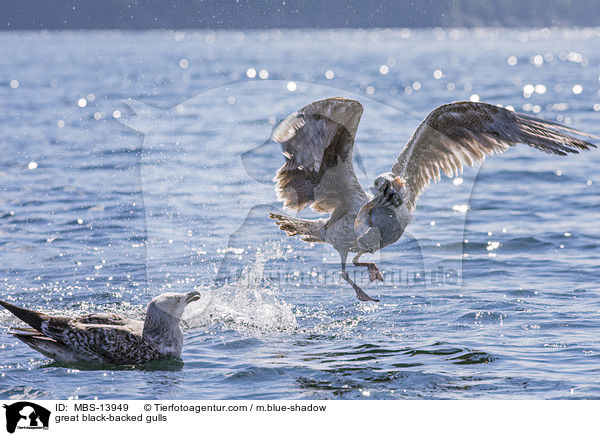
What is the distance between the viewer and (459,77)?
4244 centimetres

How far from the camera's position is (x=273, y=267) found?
12.4 metres

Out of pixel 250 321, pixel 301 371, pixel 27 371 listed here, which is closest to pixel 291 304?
pixel 250 321

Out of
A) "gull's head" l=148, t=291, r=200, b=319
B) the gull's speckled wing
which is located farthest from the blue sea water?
"gull's head" l=148, t=291, r=200, b=319

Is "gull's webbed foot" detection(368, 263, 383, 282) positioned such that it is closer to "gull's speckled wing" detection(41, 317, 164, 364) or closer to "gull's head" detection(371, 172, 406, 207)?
"gull's head" detection(371, 172, 406, 207)

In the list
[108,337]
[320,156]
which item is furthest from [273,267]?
[108,337]

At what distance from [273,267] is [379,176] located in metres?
3.77

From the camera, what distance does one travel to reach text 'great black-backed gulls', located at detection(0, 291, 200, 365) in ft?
28.3

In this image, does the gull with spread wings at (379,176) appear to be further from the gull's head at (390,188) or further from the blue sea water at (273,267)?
the blue sea water at (273,267)

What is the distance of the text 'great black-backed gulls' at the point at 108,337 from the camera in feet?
28.3

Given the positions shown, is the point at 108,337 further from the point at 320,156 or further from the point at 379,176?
the point at 379,176

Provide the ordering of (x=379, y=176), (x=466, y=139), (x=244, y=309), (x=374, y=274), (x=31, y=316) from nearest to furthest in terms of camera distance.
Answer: (x=31, y=316)
(x=379, y=176)
(x=466, y=139)
(x=374, y=274)
(x=244, y=309)

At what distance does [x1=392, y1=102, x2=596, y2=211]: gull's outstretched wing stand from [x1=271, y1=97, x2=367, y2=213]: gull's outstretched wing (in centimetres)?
67
